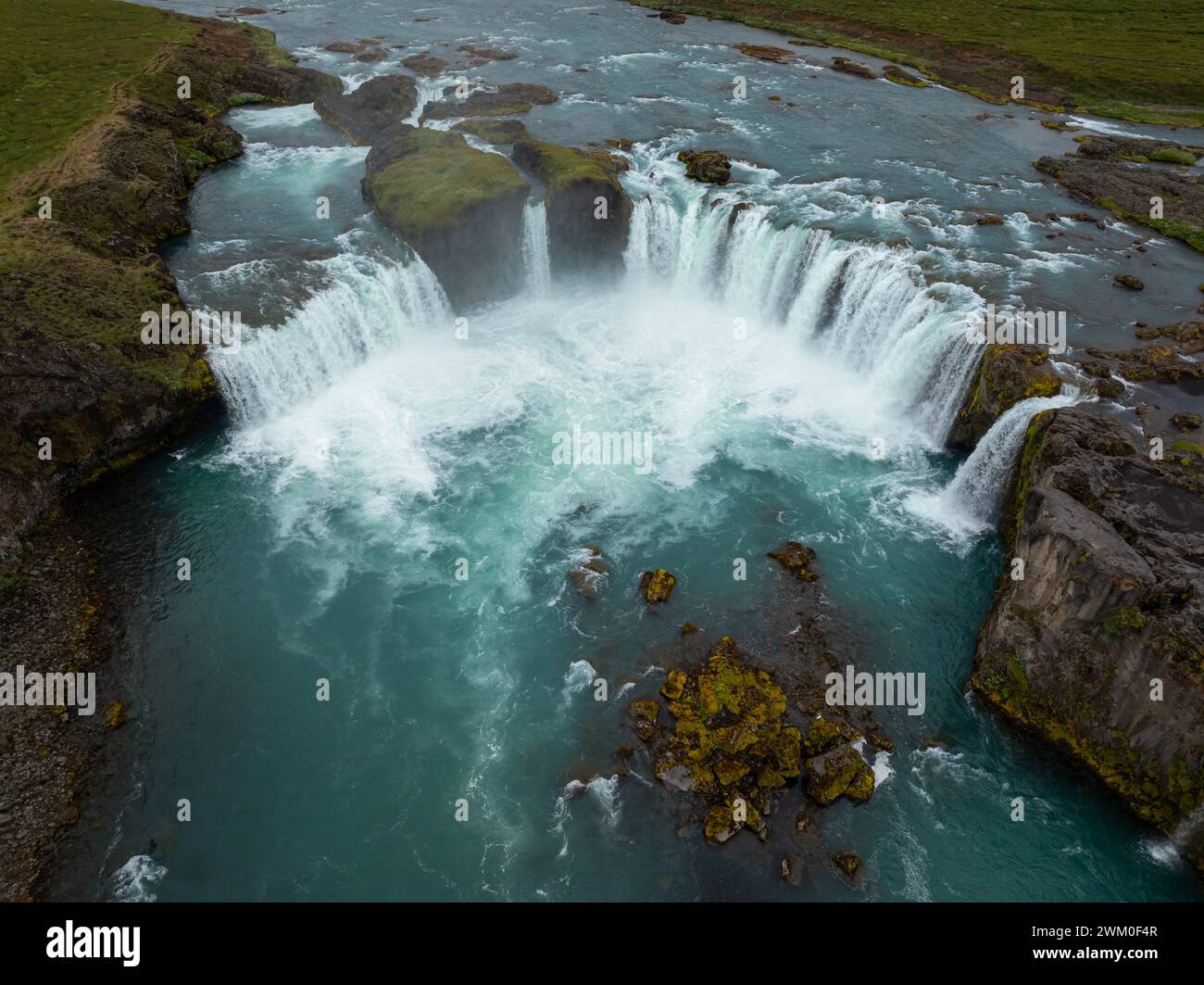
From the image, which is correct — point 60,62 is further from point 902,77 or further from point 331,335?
point 902,77

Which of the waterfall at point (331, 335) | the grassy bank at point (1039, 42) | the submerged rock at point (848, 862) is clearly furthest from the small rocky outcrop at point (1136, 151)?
the submerged rock at point (848, 862)

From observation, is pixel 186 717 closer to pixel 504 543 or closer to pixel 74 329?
pixel 504 543

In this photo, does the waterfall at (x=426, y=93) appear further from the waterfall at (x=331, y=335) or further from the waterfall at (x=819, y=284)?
the waterfall at (x=331, y=335)

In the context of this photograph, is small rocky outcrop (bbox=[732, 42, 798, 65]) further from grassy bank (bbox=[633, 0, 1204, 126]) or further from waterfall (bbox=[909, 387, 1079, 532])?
waterfall (bbox=[909, 387, 1079, 532])

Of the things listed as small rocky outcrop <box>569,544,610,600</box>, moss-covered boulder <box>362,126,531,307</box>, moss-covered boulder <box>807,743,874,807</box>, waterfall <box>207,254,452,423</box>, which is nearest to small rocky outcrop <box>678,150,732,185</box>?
moss-covered boulder <box>362,126,531,307</box>
